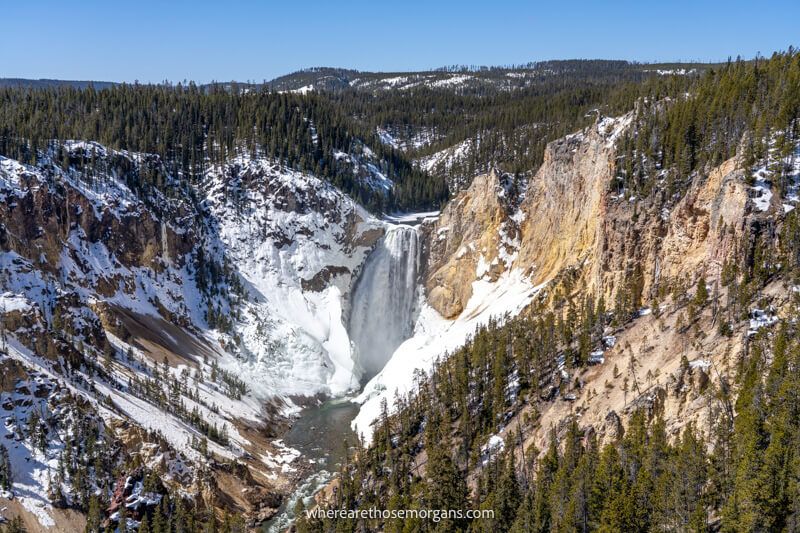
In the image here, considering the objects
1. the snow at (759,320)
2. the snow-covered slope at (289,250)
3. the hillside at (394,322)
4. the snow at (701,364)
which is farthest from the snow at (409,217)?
the snow at (759,320)

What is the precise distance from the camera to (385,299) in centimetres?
11488

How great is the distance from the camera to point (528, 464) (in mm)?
57781

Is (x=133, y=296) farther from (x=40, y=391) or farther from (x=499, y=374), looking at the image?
(x=499, y=374)

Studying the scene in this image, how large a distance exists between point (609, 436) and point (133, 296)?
2819 inches

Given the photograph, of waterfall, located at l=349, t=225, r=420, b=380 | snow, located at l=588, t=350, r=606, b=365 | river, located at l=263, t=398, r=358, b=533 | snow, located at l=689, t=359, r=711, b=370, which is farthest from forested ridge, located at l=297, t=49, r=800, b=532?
waterfall, located at l=349, t=225, r=420, b=380

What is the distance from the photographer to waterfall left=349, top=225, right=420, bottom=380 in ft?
364

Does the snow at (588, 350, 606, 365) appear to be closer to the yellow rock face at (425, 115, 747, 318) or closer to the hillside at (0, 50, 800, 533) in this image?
the hillside at (0, 50, 800, 533)

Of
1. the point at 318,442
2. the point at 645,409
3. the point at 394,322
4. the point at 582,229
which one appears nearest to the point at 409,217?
the point at 394,322

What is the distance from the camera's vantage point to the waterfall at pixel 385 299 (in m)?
111

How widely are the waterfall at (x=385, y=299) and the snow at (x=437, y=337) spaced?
731 cm

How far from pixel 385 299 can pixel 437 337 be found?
819 inches

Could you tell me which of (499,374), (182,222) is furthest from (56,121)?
(499,374)

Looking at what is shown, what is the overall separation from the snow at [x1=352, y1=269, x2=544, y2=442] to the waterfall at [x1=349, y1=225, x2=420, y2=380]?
24.0 ft

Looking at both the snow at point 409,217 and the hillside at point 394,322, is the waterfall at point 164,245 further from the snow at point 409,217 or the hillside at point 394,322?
the snow at point 409,217
